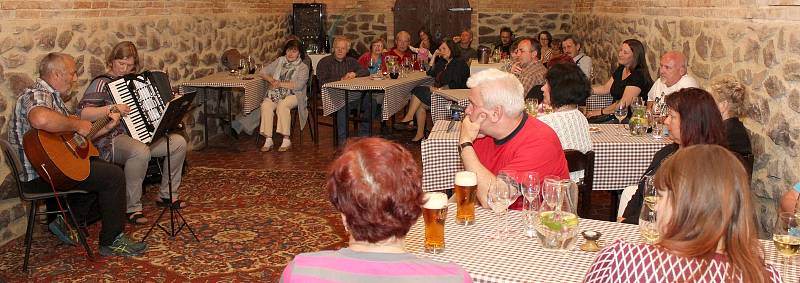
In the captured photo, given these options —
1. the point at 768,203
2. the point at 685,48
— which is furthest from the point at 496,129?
the point at 685,48

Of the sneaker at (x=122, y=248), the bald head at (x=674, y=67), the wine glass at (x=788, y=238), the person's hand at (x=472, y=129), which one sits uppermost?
the bald head at (x=674, y=67)

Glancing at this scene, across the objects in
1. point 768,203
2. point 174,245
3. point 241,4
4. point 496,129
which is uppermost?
point 241,4

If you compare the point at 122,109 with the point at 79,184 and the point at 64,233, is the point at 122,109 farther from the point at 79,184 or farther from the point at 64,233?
the point at 64,233

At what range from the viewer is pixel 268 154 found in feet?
26.5

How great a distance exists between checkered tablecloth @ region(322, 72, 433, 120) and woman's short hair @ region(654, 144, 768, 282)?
20.6 ft

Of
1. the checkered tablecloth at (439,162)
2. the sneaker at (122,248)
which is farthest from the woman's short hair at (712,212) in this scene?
the sneaker at (122,248)

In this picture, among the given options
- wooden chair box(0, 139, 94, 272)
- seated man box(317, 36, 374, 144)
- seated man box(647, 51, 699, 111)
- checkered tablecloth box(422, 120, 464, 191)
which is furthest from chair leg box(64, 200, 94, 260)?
seated man box(317, 36, 374, 144)

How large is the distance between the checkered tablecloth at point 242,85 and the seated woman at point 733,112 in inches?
197

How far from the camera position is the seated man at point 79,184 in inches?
188

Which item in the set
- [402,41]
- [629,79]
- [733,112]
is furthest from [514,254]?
[402,41]

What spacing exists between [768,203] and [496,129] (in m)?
2.18

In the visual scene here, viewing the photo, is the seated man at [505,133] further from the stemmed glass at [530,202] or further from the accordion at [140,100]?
the accordion at [140,100]

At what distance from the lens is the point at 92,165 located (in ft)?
16.0

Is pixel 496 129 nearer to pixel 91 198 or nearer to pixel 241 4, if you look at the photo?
pixel 91 198
